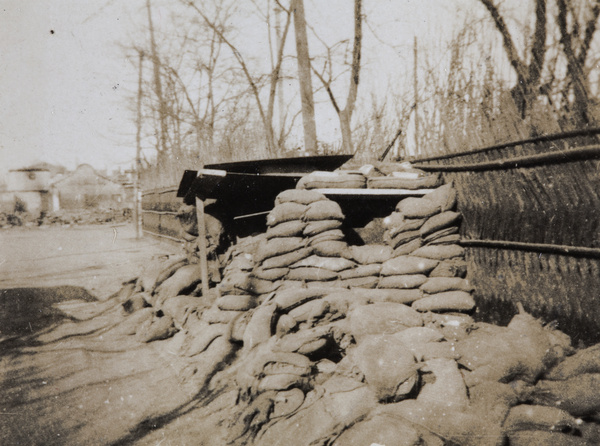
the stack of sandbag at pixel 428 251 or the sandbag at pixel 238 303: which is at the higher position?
the stack of sandbag at pixel 428 251

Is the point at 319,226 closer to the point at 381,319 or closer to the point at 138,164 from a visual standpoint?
the point at 381,319

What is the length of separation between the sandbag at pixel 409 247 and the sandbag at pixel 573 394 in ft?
5.28

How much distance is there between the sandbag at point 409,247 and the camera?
3.80m

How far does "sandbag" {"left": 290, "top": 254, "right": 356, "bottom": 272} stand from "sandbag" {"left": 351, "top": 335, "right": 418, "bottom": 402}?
1.23 metres

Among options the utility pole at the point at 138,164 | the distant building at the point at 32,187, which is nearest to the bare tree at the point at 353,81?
the utility pole at the point at 138,164

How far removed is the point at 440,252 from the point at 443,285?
316mm

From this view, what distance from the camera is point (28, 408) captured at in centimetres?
319

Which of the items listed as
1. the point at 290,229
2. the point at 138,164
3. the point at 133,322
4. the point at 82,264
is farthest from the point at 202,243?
the point at 138,164

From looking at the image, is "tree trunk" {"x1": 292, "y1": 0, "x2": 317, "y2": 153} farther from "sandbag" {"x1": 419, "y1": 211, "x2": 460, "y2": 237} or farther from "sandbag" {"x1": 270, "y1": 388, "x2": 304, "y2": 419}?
"sandbag" {"x1": 270, "y1": 388, "x2": 304, "y2": 419}

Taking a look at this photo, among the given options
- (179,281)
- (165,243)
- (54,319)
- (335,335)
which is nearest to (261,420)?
(335,335)

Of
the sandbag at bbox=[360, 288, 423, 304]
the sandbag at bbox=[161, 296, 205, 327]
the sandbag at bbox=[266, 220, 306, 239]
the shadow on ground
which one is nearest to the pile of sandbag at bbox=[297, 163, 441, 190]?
the sandbag at bbox=[266, 220, 306, 239]

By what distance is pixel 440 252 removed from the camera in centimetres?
371

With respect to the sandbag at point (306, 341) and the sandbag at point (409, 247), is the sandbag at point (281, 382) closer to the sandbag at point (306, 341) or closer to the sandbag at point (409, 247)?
the sandbag at point (306, 341)

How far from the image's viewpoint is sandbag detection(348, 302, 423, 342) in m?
3.12
